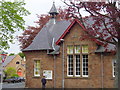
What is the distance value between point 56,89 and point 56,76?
1.39 m

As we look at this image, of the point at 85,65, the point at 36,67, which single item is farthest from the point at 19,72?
the point at 85,65

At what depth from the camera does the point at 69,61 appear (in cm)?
2636

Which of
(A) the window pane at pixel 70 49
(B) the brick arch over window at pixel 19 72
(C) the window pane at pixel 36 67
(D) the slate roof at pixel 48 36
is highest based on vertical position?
(D) the slate roof at pixel 48 36

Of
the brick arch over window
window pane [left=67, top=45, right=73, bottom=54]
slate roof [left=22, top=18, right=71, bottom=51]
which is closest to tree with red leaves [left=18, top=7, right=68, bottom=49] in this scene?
slate roof [left=22, top=18, right=71, bottom=51]

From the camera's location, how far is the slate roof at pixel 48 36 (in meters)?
28.6

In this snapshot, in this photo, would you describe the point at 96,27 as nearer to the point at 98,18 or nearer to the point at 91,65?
the point at 98,18

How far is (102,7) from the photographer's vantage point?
13617 millimetres

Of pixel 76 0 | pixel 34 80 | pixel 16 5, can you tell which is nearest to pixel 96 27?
pixel 76 0

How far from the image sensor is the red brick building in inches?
956

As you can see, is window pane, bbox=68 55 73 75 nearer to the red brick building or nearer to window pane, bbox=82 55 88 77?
the red brick building

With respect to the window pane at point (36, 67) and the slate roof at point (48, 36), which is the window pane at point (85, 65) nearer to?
the slate roof at point (48, 36)

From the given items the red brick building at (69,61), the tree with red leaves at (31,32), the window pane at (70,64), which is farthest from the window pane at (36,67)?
the tree with red leaves at (31,32)

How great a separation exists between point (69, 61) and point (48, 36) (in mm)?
4870

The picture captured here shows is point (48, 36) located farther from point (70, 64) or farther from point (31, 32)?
point (31, 32)
